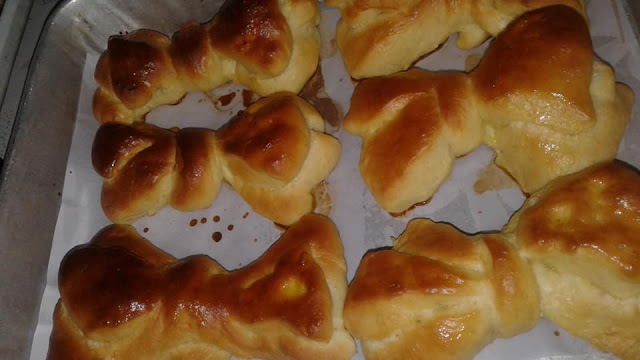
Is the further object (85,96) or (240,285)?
(85,96)

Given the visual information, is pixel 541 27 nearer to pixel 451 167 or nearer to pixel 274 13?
pixel 451 167

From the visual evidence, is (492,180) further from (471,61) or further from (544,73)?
(471,61)

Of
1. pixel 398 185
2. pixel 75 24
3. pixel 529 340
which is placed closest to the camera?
pixel 529 340

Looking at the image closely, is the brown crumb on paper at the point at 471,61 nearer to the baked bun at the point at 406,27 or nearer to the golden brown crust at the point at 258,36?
the baked bun at the point at 406,27

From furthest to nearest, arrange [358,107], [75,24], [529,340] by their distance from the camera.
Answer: [75,24], [358,107], [529,340]

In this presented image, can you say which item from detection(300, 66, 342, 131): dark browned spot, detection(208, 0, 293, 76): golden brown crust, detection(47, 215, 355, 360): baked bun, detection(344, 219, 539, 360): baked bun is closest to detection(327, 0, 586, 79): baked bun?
detection(300, 66, 342, 131): dark browned spot

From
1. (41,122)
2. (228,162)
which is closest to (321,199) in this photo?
(228,162)

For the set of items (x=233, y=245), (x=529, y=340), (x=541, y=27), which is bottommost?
(x=529, y=340)

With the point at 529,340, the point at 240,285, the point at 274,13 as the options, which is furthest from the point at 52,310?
the point at 529,340
